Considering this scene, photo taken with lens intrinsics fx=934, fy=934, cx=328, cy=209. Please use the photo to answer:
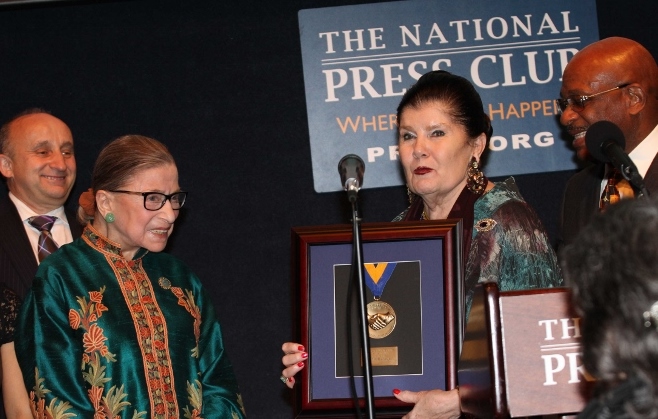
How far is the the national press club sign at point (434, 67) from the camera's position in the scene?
435 centimetres

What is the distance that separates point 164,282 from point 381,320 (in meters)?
0.89

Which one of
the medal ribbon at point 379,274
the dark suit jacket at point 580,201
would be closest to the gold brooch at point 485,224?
the medal ribbon at point 379,274

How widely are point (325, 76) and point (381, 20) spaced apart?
0.37 metres

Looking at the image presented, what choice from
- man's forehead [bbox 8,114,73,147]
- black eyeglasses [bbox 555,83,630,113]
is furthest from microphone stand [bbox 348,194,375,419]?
man's forehead [bbox 8,114,73,147]

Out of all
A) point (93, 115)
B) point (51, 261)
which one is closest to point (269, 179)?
point (93, 115)

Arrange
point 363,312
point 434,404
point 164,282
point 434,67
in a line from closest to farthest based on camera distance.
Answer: point 363,312, point 434,404, point 164,282, point 434,67

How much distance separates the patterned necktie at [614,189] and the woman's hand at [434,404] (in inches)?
42.4

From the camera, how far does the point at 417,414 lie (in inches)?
102

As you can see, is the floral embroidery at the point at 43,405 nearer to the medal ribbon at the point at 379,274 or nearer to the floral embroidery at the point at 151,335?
the floral embroidery at the point at 151,335

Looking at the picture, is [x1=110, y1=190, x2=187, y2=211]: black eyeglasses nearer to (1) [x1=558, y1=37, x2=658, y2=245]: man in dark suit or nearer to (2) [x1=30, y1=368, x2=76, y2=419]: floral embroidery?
(2) [x1=30, y1=368, x2=76, y2=419]: floral embroidery

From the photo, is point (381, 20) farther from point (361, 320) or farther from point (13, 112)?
point (361, 320)

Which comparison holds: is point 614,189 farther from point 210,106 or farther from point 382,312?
point 210,106

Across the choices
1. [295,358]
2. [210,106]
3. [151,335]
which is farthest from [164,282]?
[210,106]

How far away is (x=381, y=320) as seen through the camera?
2.71m
